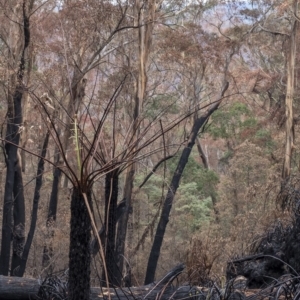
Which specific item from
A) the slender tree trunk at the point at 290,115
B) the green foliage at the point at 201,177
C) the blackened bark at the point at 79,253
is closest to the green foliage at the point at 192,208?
the green foliage at the point at 201,177

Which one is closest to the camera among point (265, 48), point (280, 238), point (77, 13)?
point (280, 238)

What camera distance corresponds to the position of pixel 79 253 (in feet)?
10.5

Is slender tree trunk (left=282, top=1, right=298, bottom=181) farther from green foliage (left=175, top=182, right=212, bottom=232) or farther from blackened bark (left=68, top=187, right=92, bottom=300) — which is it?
blackened bark (left=68, top=187, right=92, bottom=300)

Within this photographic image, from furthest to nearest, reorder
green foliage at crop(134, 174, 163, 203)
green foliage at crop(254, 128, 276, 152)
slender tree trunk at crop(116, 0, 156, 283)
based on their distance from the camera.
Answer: green foliage at crop(134, 174, 163, 203) < green foliage at crop(254, 128, 276, 152) < slender tree trunk at crop(116, 0, 156, 283)

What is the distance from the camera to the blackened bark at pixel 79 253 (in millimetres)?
3180

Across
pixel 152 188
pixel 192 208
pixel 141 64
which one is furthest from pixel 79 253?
pixel 152 188

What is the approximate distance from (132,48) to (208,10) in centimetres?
321

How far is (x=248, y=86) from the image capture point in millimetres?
20172

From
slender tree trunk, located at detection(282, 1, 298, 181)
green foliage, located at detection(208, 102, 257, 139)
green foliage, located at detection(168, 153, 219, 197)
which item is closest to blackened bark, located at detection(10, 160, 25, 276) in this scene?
slender tree trunk, located at detection(282, 1, 298, 181)

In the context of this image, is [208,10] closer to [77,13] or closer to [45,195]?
[77,13]

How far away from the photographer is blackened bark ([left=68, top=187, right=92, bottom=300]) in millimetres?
3180

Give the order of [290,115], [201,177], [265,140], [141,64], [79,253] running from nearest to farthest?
[79,253] < [141,64] < [290,115] < [265,140] < [201,177]

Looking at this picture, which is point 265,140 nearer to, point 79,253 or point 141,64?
point 141,64

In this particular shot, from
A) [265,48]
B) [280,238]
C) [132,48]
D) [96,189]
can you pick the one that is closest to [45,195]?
[96,189]
